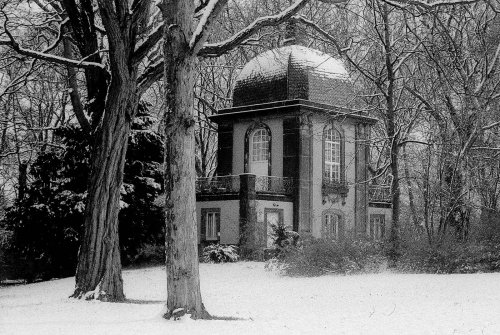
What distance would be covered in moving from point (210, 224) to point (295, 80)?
24.5 feet

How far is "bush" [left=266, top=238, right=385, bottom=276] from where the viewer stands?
20156 millimetres

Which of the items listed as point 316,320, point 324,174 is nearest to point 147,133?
point 324,174

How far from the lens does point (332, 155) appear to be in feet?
108

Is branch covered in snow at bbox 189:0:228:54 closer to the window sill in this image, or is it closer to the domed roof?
the domed roof

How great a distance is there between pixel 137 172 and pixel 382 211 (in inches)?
586

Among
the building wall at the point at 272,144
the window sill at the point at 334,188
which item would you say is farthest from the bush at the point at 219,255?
the window sill at the point at 334,188

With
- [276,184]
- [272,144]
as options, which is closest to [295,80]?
[272,144]

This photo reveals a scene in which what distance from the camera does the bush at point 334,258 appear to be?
2016 cm

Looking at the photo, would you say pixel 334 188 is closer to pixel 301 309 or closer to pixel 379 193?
pixel 379 193

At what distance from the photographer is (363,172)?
111 feet

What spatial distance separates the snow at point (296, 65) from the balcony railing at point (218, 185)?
495 centimetres

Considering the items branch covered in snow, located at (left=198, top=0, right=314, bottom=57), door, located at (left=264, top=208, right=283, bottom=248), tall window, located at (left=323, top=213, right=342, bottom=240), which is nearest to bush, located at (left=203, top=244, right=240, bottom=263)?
door, located at (left=264, top=208, right=283, bottom=248)

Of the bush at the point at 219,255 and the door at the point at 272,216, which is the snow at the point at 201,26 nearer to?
the bush at the point at 219,255

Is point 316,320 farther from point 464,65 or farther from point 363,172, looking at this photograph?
point 363,172
